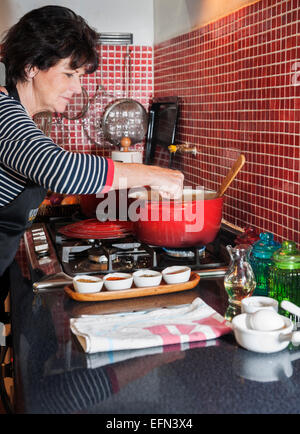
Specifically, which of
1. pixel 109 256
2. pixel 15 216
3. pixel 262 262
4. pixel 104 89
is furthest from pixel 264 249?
pixel 104 89

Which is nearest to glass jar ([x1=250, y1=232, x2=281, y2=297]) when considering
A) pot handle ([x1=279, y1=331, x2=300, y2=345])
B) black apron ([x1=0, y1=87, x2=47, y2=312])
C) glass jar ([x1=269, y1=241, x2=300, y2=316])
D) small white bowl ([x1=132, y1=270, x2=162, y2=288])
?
glass jar ([x1=269, y1=241, x2=300, y2=316])

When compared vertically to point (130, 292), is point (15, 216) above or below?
above

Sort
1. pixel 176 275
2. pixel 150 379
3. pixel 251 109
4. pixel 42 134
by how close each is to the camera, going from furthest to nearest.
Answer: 1. pixel 251 109
2. pixel 176 275
3. pixel 42 134
4. pixel 150 379

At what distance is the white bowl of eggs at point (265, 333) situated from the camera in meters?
0.87

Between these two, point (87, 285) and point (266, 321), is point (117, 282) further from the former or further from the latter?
point (266, 321)

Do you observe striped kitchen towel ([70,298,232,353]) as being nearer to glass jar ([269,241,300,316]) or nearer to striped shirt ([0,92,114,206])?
glass jar ([269,241,300,316])

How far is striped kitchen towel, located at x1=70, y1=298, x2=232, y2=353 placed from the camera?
0.90 m

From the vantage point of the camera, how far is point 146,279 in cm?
117

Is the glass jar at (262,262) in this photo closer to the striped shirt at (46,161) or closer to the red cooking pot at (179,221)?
the red cooking pot at (179,221)

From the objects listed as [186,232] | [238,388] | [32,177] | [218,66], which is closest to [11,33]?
[32,177]

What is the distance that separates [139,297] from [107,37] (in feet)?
6.07

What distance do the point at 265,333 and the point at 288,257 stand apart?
223 millimetres
